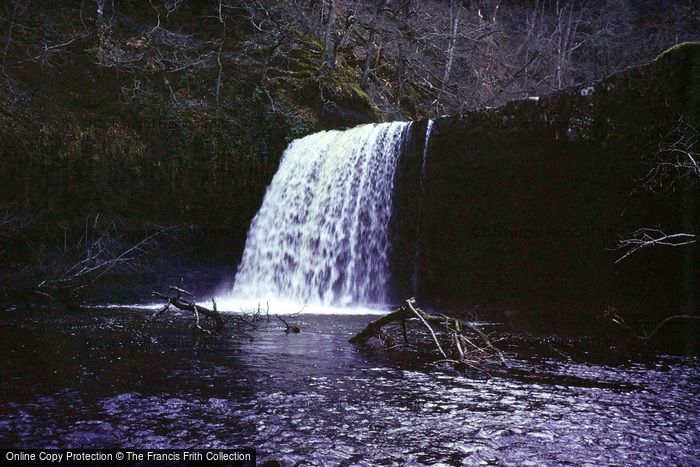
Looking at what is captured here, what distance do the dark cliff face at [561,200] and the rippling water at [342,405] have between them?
14.5 ft

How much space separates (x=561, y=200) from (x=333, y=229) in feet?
17.3

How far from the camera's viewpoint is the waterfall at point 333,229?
42.5ft

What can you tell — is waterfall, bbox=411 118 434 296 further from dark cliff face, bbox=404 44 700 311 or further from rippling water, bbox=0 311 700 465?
rippling water, bbox=0 311 700 465

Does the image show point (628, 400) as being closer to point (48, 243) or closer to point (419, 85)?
point (48, 243)

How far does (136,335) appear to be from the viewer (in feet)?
22.9

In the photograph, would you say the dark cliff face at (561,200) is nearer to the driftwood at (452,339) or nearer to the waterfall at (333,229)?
the waterfall at (333,229)

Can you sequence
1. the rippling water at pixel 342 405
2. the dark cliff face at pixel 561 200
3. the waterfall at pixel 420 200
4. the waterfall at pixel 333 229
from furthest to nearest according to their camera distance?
the waterfall at pixel 333 229 < the waterfall at pixel 420 200 < the dark cliff face at pixel 561 200 < the rippling water at pixel 342 405

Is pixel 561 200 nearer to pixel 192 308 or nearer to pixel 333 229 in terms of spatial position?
pixel 333 229

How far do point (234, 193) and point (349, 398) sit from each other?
1147cm

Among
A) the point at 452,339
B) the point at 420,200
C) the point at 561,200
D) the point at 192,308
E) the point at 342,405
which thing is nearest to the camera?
the point at 342,405

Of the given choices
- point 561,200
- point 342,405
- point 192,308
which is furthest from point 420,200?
point 342,405

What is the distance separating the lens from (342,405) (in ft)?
13.0

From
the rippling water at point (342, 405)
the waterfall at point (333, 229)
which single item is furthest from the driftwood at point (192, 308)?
the waterfall at point (333, 229)

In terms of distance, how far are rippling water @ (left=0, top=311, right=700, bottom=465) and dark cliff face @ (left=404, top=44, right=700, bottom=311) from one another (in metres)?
4.43
